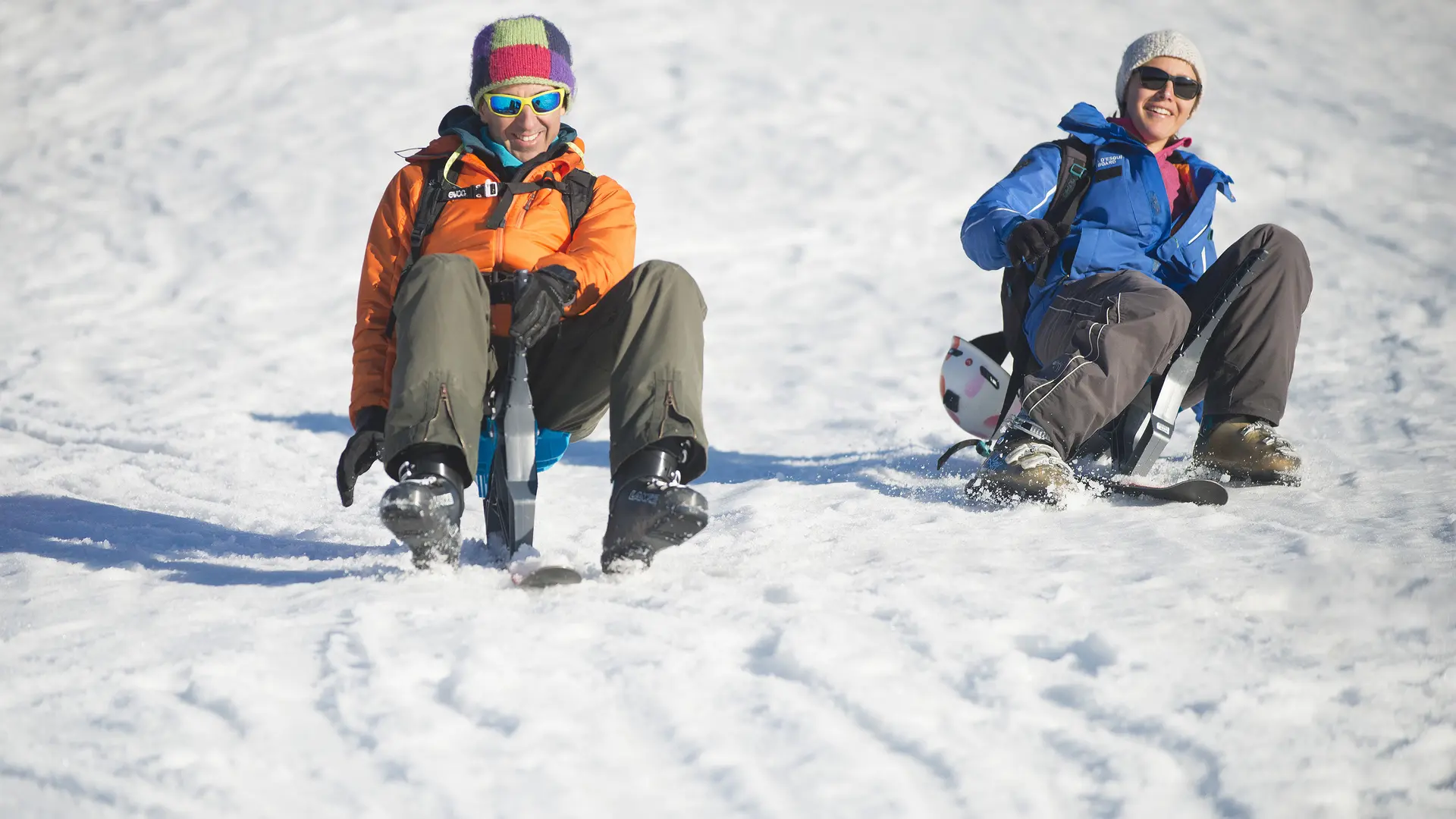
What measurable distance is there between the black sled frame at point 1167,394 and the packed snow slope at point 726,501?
38cm

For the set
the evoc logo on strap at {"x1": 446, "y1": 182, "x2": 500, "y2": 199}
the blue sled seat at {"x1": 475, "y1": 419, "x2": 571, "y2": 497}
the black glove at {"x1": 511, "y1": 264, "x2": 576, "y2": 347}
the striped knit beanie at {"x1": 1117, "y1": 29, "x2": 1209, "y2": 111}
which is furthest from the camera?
the striped knit beanie at {"x1": 1117, "y1": 29, "x2": 1209, "y2": 111}

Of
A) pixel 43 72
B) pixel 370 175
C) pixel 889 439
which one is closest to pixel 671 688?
pixel 889 439

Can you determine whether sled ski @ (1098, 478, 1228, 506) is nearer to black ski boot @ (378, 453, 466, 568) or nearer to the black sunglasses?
the black sunglasses

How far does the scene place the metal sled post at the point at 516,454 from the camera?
298cm

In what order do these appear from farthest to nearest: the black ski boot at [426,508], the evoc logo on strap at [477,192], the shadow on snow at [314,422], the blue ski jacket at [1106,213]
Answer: the shadow on snow at [314,422] < the blue ski jacket at [1106,213] < the evoc logo on strap at [477,192] < the black ski boot at [426,508]

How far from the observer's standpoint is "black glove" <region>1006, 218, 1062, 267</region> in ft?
11.8

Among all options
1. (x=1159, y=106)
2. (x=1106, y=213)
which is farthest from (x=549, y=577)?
(x=1159, y=106)

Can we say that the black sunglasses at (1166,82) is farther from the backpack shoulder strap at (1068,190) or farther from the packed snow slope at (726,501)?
the packed snow slope at (726,501)

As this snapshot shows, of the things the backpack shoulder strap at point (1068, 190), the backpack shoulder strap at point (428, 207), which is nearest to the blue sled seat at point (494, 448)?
the backpack shoulder strap at point (428, 207)

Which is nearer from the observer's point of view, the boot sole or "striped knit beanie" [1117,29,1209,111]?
the boot sole

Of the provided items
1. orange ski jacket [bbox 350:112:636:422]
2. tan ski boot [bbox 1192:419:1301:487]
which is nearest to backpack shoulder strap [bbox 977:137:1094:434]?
tan ski boot [bbox 1192:419:1301:487]

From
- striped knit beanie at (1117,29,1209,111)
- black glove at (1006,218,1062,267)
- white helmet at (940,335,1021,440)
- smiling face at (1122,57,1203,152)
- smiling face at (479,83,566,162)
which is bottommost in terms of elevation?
white helmet at (940,335,1021,440)

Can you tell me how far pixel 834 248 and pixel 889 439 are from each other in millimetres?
3598

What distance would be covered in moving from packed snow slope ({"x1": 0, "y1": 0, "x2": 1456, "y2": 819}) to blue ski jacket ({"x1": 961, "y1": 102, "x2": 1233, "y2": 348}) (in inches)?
29.8
